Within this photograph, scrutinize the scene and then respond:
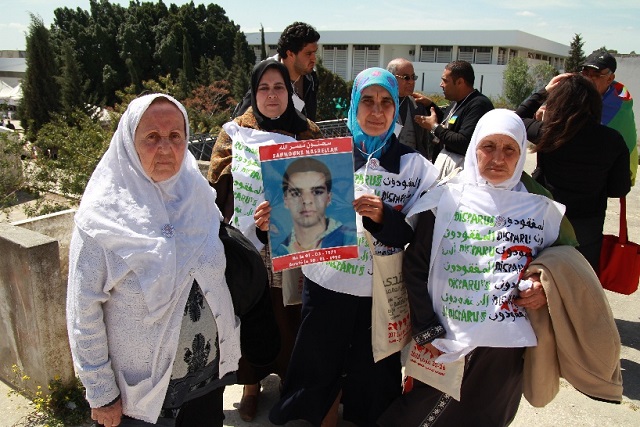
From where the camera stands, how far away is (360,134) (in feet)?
7.88

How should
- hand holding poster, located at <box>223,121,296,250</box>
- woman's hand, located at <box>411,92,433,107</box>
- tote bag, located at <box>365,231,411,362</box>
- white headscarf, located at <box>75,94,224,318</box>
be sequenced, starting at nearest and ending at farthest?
white headscarf, located at <box>75,94,224,318</box>, tote bag, located at <box>365,231,411,362</box>, hand holding poster, located at <box>223,121,296,250</box>, woman's hand, located at <box>411,92,433,107</box>

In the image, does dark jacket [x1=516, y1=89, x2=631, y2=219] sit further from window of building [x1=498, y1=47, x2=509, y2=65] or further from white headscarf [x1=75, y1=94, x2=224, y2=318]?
window of building [x1=498, y1=47, x2=509, y2=65]

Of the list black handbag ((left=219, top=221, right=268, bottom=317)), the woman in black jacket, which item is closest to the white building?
the woman in black jacket

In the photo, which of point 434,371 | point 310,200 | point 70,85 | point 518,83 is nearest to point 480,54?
point 518,83

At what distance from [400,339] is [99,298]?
1.38m

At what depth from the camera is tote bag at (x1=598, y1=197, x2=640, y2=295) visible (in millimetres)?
3627

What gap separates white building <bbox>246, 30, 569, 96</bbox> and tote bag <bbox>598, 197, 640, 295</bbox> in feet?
146

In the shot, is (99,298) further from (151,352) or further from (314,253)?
(314,253)

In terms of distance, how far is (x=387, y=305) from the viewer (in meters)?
2.33

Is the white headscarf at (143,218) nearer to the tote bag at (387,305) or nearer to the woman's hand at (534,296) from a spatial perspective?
the tote bag at (387,305)

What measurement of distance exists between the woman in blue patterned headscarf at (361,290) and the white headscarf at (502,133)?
0.22m

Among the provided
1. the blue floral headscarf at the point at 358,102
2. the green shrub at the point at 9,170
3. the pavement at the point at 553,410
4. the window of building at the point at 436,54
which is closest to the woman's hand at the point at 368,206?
the blue floral headscarf at the point at 358,102

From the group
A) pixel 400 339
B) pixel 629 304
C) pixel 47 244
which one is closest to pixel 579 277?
pixel 400 339

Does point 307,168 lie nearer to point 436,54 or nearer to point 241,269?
point 241,269
